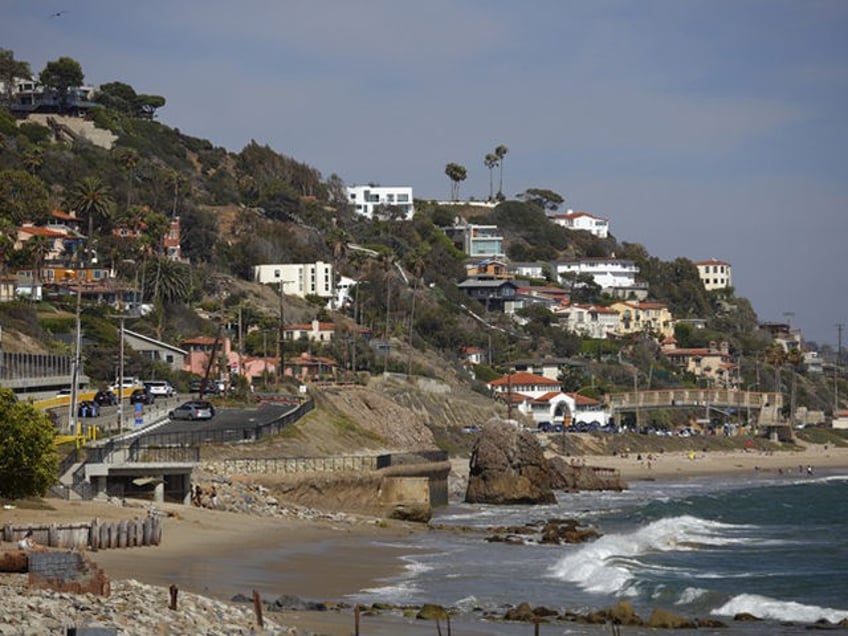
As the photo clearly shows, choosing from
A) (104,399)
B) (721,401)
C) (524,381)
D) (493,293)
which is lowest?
(721,401)

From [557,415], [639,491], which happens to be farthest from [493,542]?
[557,415]

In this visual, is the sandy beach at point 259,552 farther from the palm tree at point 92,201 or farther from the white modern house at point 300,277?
the white modern house at point 300,277

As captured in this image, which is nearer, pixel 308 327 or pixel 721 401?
pixel 308 327

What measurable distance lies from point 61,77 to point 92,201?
55.1 meters

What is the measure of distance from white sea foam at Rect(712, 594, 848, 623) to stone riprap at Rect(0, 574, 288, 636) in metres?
13.1

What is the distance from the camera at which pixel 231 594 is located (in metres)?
34.1

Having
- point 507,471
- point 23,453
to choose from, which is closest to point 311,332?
point 507,471

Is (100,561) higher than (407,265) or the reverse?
the reverse

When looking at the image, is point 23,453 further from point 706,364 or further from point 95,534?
point 706,364

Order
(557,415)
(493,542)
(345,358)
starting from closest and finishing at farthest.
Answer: (493,542), (345,358), (557,415)

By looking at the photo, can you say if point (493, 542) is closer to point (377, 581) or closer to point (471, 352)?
point (377, 581)

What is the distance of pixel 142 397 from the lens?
270 feet

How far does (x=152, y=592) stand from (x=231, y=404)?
54922 mm

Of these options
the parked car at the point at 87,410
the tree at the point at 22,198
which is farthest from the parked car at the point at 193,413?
the tree at the point at 22,198
